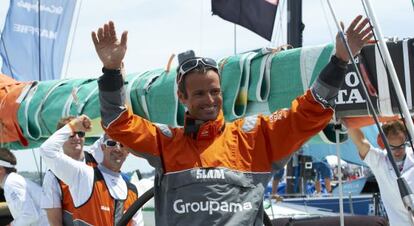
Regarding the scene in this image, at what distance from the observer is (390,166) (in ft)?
15.1

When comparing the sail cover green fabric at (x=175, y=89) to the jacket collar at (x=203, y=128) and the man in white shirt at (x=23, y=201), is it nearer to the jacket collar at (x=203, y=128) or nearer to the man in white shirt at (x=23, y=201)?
the man in white shirt at (x=23, y=201)

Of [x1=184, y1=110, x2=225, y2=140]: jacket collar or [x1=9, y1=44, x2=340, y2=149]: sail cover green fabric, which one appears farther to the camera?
[x1=9, y1=44, x2=340, y2=149]: sail cover green fabric

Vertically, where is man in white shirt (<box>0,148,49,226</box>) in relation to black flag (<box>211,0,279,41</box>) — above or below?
below

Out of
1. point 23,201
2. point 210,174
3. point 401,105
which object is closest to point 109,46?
point 210,174

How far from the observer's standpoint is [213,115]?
2582 mm

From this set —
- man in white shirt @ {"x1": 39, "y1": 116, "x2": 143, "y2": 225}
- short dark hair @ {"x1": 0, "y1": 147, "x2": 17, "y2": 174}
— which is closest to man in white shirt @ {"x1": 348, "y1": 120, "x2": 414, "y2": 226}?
man in white shirt @ {"x1": 39, "y1": 116, "x2": 143, "y2": 225}

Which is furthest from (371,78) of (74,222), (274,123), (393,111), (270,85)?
(74,222)

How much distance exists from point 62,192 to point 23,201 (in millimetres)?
673

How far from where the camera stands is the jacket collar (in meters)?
2.57

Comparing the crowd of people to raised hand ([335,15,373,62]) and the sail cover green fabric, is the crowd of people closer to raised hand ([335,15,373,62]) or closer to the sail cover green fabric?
raised hand ([335,15,373,62])

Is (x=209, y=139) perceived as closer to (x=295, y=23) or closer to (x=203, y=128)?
(x=203, y=128)

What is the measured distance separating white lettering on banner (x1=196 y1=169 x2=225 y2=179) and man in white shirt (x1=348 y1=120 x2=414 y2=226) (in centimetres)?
203

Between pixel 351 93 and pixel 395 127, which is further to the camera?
pixel 395 127

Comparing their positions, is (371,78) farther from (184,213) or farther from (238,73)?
(184,213)
